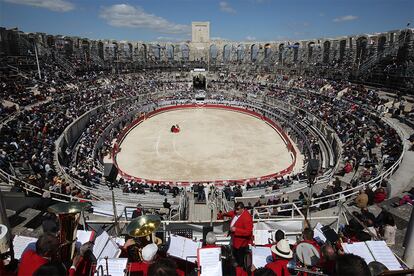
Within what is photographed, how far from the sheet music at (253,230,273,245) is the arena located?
1.2 inches

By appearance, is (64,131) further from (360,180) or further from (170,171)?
(360,180)

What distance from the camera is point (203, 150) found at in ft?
109

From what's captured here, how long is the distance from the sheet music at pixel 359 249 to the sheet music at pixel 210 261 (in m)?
2.76

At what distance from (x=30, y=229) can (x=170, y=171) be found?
18.4m

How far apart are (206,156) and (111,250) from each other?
2508 cm

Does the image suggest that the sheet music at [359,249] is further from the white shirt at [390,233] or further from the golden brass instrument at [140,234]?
the golden brass instrument at [140,234]

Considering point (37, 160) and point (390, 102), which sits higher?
point (390, 102)

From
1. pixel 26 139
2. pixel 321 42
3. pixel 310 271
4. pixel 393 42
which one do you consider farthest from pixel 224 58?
pixel 310 271

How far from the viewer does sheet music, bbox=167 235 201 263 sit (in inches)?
253

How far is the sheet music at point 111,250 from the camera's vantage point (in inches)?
250

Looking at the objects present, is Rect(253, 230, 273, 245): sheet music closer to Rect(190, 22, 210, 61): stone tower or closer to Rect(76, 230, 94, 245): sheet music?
Rect(76, 230, 94, 245): sheet music

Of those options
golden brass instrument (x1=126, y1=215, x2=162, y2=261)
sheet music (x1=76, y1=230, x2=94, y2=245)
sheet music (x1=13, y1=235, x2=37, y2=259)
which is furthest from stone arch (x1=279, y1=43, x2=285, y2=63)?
sheet music (x1=13, y1=235, x2=37, y2=259)

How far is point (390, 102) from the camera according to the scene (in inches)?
1328

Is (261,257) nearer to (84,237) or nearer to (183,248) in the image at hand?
(183,248)
